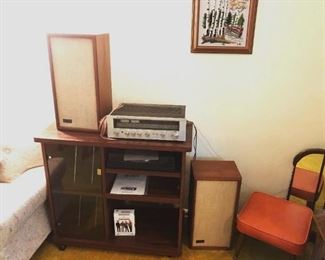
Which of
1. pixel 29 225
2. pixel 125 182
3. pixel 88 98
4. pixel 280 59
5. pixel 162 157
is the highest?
pixel 280 59

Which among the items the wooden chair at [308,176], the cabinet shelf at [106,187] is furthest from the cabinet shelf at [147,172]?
the wooden chair at [308,176]

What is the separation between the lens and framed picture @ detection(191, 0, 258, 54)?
5.28ft

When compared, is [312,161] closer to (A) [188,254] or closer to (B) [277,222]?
(B) [277,222]

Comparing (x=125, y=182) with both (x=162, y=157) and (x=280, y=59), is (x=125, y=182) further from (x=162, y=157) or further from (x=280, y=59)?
(x=280, y=59)

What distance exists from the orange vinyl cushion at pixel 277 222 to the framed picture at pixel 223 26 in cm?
93

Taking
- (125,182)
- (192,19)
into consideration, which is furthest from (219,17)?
(125,182)

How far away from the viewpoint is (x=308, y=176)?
1854mm

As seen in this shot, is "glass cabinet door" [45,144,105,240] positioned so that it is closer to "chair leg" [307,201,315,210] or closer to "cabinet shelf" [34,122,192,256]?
"cabinet shelf" [34,122,192,256]

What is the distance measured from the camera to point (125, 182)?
5.65ft

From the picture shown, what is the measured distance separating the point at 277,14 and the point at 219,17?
1.06ft

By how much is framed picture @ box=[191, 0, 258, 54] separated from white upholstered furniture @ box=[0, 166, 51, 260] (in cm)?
125

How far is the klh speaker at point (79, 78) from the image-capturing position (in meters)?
1.42

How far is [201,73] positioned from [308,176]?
→ 0.97 metres

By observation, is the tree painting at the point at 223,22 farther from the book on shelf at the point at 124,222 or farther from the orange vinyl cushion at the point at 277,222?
the book on shelf at the point at 124,222
